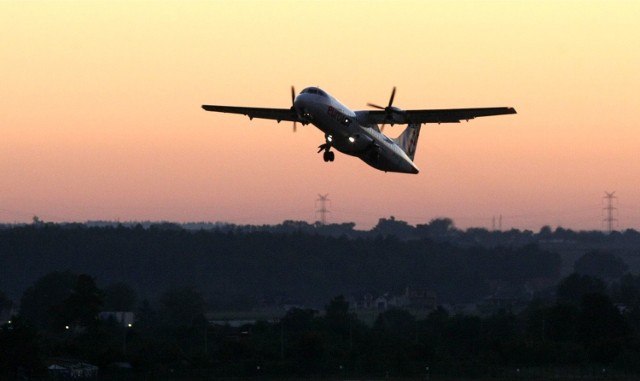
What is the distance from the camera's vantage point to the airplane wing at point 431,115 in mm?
67375

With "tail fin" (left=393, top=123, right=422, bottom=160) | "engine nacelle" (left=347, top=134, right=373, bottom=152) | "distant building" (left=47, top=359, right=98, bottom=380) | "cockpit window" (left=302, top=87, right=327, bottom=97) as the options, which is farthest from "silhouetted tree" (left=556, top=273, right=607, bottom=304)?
"cockpit window" (left=302, top=87, right=327, bottom=97)

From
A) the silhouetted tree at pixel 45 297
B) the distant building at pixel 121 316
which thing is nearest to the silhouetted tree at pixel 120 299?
the silhouetted tree at pixel 45 297

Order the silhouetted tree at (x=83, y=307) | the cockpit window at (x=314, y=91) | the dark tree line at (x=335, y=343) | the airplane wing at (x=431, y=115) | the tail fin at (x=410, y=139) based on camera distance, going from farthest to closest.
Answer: the silhouetted tree at (x=83, y=307), the tail fin at (x=410, y=139), the dark tree line at (x=335, y=343), the airplane wing at (x=431, y=115), the cockpit window at (x=314, y=91)

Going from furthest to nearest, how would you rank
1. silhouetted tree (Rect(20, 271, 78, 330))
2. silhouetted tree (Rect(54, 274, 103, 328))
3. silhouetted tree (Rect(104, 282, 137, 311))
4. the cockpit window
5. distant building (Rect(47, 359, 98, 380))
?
silhouetted tree (Rect(104, 282, 137, 311)) → silhouetted tree (Rect(20, 271, 78, 330)) → silhouetted tree (Rect(54, 274, 103, 328)) → distant building (Rect(47, 359, 98, 380)) → the cockpit window

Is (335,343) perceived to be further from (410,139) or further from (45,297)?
(45,297)

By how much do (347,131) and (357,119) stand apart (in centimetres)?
125

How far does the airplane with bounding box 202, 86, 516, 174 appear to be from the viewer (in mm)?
63375

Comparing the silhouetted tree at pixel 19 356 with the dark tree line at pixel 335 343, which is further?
the dark tree line at pixel 335 343

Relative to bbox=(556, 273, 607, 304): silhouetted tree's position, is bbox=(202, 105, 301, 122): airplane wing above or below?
above

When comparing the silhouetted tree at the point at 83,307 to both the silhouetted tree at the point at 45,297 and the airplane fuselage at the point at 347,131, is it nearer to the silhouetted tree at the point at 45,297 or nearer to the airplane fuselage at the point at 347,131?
the silhouetted tree at the point at 45,297

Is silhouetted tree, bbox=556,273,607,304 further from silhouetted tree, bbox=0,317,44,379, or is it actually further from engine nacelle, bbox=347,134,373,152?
silhouetted tree, bbox=0,317,44,379

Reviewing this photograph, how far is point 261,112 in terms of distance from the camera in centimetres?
7188

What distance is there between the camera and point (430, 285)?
145 m

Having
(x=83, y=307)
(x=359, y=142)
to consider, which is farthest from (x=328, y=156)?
(x=83, y=307)
